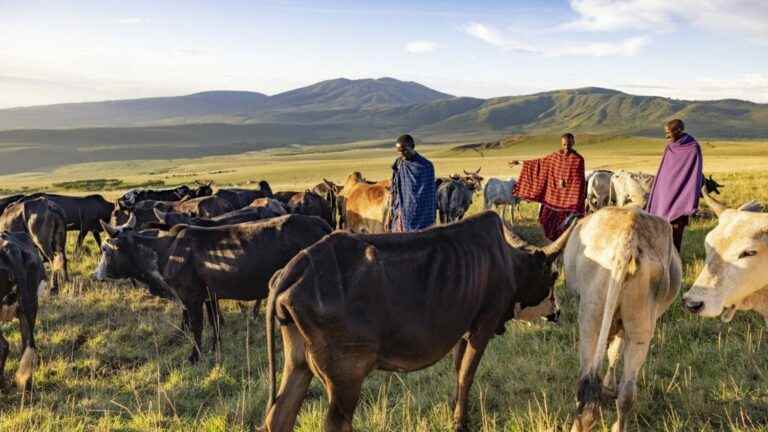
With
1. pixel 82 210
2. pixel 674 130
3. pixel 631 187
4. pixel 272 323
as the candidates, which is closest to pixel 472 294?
pixel 272 323

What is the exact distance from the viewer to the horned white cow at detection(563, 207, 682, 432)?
155 inches

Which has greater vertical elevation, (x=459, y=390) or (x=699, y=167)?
(x=699, y=167)

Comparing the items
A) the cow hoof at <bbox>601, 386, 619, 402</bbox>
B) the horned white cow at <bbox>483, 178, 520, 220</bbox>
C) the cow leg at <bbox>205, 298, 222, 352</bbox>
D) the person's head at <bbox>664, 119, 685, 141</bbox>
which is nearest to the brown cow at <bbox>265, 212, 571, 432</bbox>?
the cow hoof at <bbox>601, 386, 619, 402</bbox>

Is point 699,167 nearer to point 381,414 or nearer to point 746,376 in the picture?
point 746,376

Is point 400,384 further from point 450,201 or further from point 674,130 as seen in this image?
point 450,201

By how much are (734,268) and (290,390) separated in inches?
135

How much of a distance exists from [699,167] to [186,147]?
177 m

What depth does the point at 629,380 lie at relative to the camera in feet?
13.4

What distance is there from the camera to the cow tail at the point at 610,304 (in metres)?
3.89

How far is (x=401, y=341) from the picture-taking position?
3764 mm

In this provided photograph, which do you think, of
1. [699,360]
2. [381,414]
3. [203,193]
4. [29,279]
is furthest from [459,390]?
[203,193]

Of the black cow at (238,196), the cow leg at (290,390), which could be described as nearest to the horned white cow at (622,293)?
the cow leg at (290,390)

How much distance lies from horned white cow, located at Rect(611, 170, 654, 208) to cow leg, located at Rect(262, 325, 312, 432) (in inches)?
526

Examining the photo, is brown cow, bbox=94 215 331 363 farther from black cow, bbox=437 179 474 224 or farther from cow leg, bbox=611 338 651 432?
black cow, bbox=437 179 474 224
